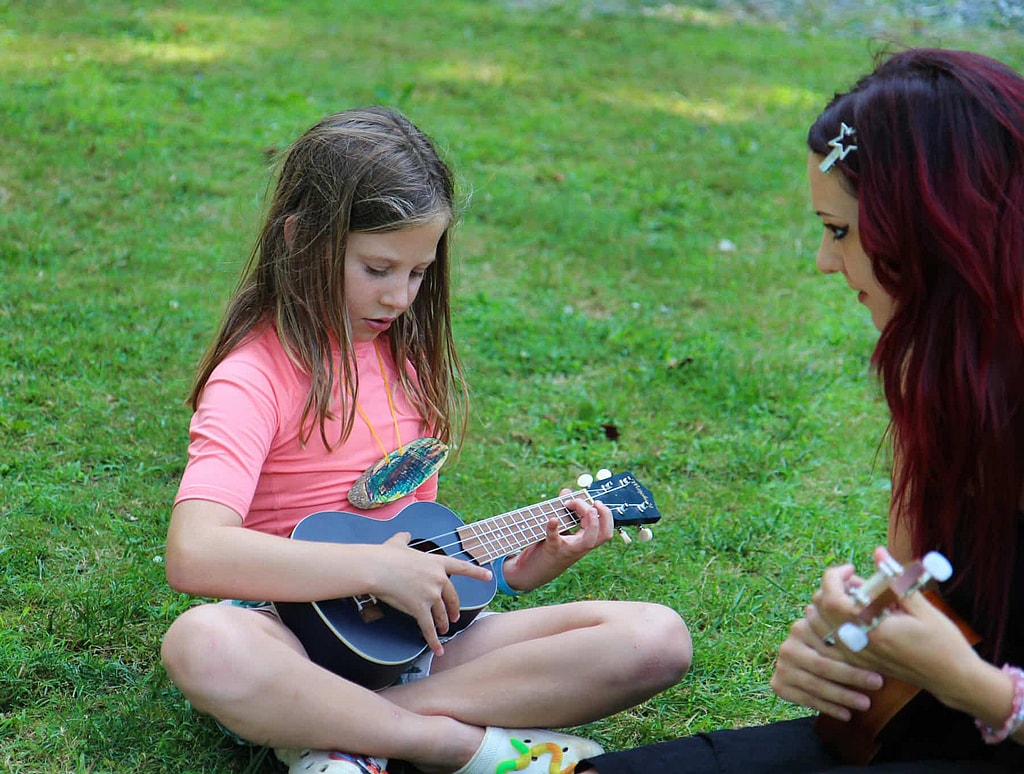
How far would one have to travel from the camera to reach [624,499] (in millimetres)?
2637

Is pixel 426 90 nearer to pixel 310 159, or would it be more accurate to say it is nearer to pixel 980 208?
pixel 310 159

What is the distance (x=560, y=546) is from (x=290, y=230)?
0.92 m

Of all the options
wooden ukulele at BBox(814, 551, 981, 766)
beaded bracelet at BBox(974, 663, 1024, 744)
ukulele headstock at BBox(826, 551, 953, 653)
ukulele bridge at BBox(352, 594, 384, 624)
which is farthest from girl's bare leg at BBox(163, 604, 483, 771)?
beaded bracelet at BBox(974, 663, 1024, 744)

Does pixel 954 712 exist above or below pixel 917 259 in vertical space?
below

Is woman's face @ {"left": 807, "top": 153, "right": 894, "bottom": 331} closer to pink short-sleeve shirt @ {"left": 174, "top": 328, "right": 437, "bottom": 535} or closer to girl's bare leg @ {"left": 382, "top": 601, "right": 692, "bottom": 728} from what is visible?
girl's bare leg @ {"left": 382, "top": 601, "right": 692, "bottom": 728}

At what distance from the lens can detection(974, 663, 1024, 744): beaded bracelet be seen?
67.0 inches

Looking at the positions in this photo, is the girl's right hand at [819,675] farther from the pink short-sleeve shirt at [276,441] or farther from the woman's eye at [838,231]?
the pink short-sleeve shirt at [276,441]

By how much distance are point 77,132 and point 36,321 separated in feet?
6.54

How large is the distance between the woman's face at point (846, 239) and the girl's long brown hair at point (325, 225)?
2.74ft

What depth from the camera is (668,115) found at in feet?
24.0

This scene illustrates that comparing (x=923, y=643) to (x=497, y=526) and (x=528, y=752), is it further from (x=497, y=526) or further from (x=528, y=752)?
(x=497, y=526)

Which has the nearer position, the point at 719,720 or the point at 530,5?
the point at 719,720

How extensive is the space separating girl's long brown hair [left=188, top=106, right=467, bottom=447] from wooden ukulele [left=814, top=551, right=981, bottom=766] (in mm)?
1192

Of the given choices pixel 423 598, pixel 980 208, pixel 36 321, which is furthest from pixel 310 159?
pixel 36 321
